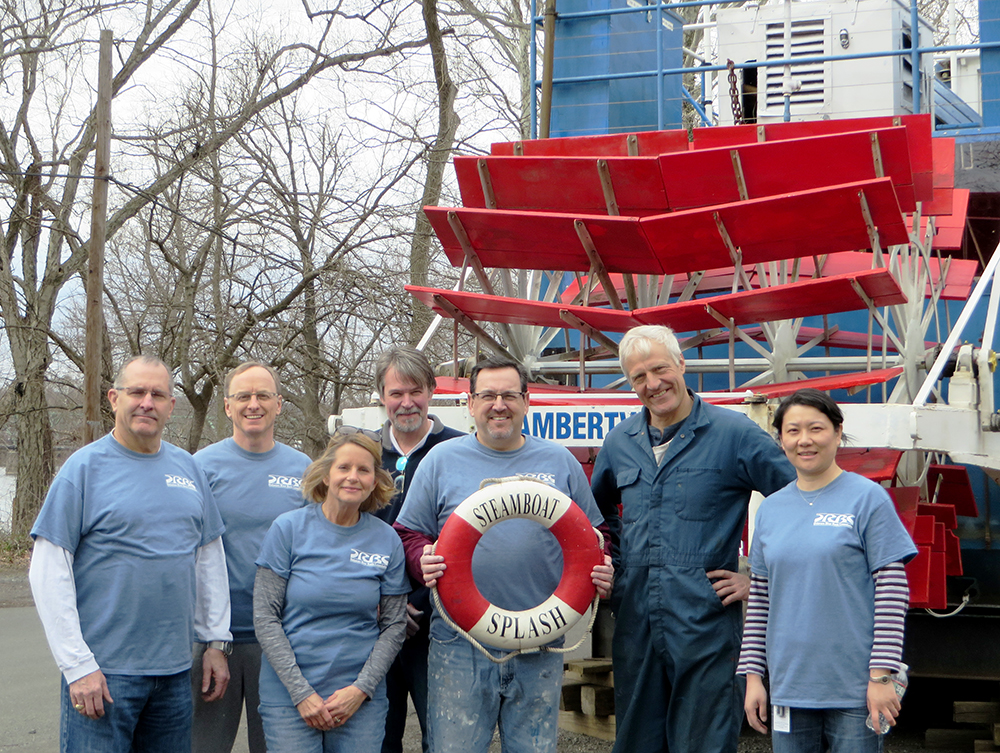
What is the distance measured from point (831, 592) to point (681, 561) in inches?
24.2

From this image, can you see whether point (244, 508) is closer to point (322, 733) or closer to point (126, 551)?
point (126, 551)

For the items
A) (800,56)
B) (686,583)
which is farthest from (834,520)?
(800,56)

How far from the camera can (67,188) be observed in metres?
18.2

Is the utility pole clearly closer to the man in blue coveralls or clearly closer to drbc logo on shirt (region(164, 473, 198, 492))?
drbc logo on shirt (region(164, 473, 198, 492))

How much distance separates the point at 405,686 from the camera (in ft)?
13.6

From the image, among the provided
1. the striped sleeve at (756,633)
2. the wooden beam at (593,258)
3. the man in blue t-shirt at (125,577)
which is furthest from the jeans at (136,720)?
the wooden beam at (593,258)

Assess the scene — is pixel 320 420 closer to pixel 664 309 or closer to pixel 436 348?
pixel 436 348

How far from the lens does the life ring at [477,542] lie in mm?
3469

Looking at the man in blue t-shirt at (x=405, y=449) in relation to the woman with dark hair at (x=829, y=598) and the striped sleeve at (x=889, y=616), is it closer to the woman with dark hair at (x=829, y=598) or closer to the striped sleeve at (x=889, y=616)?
the woman with dark hair at (x=829, y=598)

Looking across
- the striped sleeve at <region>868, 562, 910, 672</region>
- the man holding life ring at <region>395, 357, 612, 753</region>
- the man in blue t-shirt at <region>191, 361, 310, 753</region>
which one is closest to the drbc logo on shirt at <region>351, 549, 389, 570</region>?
the man holding life ring at <region>395, 357, 612, 753</region>

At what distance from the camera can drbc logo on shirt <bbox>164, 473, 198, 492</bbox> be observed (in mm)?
3626

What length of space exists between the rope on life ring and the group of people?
0.20 feet

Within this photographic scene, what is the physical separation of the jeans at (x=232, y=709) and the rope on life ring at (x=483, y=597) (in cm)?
85

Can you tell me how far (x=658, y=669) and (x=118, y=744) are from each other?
5.74 feet
